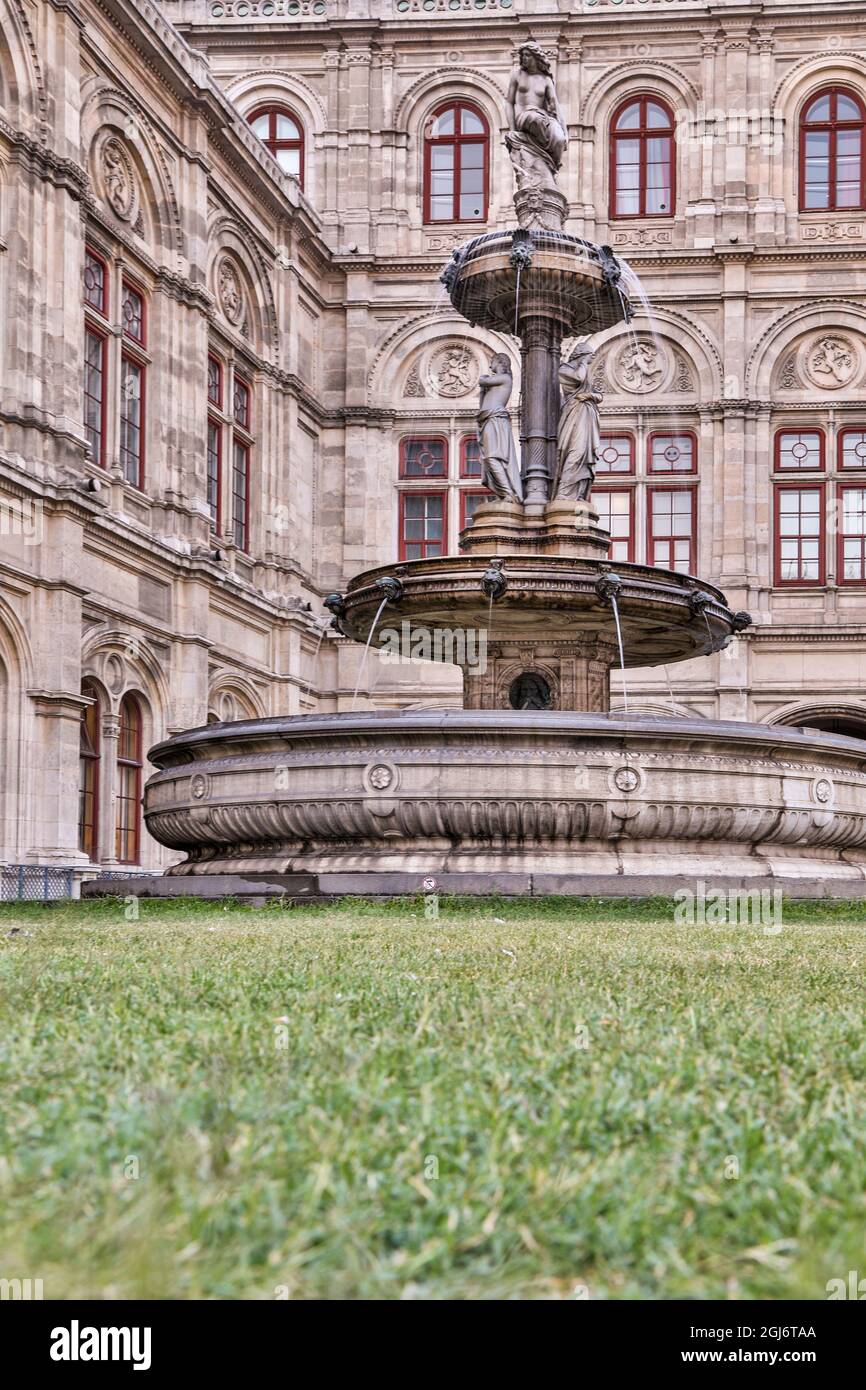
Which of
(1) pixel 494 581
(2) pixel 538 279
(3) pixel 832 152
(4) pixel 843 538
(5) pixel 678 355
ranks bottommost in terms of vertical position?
(1) pixel 494 581

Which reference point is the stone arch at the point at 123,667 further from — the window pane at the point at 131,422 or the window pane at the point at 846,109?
the window pane at the point at 846,109

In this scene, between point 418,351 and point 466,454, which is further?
point 418,351

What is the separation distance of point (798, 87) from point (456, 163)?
23.1ft

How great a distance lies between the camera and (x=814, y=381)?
3238cm

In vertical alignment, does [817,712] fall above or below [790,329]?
below

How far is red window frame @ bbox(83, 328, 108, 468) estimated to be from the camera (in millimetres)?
22906

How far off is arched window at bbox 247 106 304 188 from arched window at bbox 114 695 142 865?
1465 cm

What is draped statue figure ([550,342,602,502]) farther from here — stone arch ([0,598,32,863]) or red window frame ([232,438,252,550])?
red window frame ([232,438,252,550])

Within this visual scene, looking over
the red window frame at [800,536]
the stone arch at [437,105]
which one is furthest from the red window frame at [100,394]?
the red window frame at [800,536]

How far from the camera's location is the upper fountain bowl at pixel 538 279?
14797mm

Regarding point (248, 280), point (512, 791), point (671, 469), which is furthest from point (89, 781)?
point (671, 469)

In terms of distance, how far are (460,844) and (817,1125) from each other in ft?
28.0

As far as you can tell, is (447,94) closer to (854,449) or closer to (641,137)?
(641,137)

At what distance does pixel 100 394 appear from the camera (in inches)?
919
